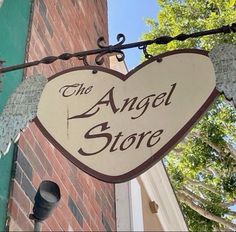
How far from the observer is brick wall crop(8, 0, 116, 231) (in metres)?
2.78

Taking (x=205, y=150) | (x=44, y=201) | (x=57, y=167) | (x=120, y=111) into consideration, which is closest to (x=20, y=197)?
(x=44, y=201)

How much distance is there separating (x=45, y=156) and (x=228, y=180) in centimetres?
615

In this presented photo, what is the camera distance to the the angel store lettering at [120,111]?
6.61 feet

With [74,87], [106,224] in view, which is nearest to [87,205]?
[106,224]

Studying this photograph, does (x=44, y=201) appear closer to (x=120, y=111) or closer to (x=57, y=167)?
(x=120, y=111)

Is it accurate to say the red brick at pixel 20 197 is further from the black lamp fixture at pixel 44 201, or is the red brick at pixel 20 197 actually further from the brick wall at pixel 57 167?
the black lamp fixture at pixel 44 201

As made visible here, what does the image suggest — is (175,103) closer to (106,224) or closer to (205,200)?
(106,224)

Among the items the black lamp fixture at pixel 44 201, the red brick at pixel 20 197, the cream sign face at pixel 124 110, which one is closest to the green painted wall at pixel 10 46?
the red brick at pixel 20 197

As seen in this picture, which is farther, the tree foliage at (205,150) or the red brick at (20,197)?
the tree foliage at (205,150)

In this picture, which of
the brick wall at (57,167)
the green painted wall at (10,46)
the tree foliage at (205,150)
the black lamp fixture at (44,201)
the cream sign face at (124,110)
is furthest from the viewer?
the tree foliage at (205,150)

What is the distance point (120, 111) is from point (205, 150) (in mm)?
7068

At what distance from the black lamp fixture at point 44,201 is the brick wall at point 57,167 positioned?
104 mm

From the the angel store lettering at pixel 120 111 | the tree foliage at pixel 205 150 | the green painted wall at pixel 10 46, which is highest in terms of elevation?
the green painted wall at pixel 10 46

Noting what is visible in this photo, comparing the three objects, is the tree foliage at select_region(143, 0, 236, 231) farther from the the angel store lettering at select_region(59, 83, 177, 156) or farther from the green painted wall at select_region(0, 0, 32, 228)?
the the angel store lettering at select_region(59, 83, 177, 156)
